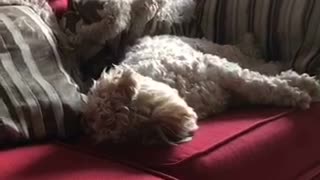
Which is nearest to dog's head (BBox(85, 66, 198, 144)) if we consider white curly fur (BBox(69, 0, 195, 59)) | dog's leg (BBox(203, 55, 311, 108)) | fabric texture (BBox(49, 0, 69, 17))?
dog's leg (BBox(203, 55, 311, 108))

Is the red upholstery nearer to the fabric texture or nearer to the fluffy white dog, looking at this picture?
the fluffy white dog

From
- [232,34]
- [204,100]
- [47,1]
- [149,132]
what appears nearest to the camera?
[149,132]

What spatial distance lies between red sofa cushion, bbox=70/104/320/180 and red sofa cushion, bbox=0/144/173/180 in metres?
0.05

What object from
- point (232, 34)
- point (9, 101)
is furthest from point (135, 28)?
point (9, 101)

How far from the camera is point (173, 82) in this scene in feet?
4.74

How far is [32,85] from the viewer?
1.41m

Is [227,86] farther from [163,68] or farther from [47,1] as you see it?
[47,1]

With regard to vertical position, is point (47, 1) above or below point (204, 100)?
above

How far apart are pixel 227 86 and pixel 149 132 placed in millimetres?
287

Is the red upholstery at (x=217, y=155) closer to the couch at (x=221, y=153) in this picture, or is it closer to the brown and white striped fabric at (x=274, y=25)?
the couch at (x=221, y=153)

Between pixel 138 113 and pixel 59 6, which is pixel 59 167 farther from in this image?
pixel 59 6

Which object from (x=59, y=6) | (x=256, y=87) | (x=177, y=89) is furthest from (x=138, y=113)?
(x=59, y=6)

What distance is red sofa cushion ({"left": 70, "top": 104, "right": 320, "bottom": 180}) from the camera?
124 cm

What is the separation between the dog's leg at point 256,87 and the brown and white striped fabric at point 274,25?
21cm
